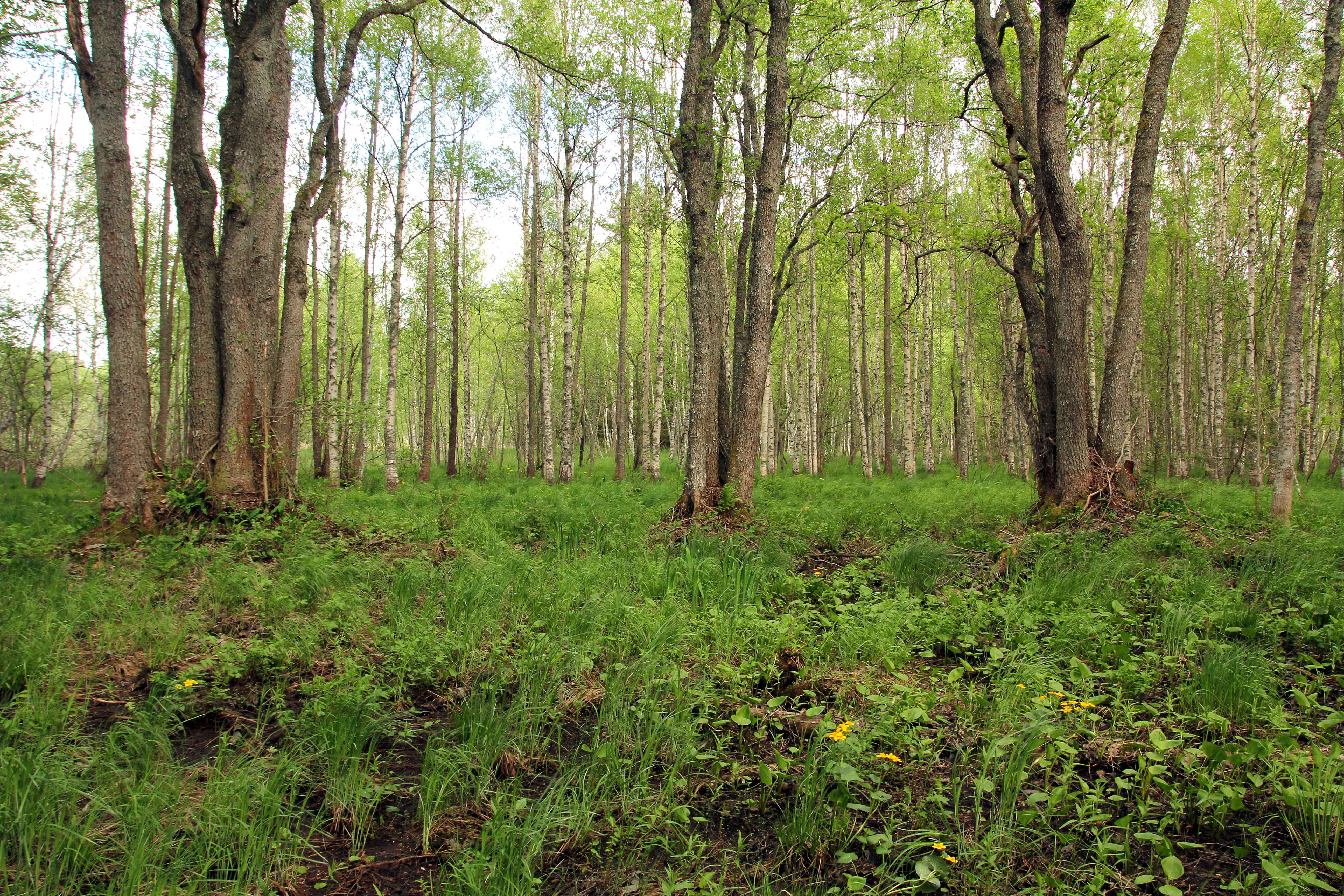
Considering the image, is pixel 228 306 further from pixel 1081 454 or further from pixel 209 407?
pixel 1081 454

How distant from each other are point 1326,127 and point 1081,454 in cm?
517

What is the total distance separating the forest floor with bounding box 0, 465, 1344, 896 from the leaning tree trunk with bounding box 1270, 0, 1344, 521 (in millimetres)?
2316

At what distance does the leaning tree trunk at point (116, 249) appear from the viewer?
6.18m

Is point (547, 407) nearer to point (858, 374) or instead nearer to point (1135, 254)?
point (858, 374)

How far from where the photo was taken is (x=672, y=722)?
2.84 meters

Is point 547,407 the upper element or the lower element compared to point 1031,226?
lower

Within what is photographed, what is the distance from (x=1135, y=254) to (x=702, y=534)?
5.83 metres

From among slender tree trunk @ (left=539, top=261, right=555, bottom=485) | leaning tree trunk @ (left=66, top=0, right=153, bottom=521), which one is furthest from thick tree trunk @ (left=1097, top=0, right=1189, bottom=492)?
slender tree trunk @ (left=539, top=261, right=555, bottom=485)

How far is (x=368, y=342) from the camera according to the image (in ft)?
57.4

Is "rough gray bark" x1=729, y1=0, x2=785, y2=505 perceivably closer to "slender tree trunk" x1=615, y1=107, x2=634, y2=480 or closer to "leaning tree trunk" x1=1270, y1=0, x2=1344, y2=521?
"leaning tree trunk" x1=1270, y1=0, x2=1344, y2=521

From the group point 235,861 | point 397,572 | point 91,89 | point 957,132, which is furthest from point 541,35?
point 957,132

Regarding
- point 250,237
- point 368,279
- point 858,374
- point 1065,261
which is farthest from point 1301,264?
point 368,279

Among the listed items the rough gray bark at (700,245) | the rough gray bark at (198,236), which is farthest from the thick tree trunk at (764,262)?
the rough gray bark at (198,236)

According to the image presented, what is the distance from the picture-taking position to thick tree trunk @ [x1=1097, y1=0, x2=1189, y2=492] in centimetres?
688
